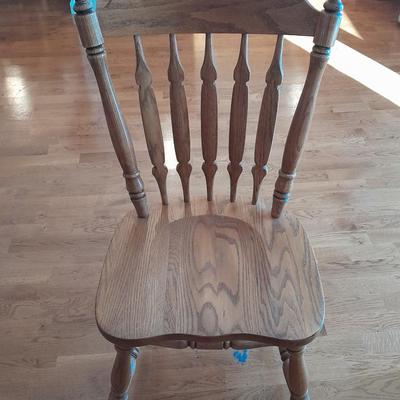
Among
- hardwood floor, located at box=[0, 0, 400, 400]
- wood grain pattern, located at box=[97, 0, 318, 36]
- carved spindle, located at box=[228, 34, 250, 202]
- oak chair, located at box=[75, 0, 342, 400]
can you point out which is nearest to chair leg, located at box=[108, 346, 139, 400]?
oak chair, located at box=[75, 0, 342, 400]

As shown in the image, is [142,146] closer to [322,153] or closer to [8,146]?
Result: [8,146]

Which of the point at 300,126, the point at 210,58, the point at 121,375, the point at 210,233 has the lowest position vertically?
the point at 121,375

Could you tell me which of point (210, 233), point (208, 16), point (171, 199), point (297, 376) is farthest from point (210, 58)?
point (171, 199)

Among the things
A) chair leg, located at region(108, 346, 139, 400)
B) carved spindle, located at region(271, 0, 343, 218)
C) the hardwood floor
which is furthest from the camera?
the hardwood floor

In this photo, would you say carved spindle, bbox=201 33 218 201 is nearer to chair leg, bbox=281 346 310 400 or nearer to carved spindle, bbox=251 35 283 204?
carved spindle, bbox=251 35 283 204

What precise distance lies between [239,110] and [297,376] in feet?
1.78

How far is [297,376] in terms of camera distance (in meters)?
0.89

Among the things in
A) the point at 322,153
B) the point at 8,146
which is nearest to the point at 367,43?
the point at 322,153

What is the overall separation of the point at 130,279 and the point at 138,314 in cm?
8

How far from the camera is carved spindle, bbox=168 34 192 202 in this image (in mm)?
806

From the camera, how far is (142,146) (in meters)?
1.83

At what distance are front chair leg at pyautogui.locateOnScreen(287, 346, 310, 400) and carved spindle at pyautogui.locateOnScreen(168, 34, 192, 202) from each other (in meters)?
0.41

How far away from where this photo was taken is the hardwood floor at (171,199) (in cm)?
113

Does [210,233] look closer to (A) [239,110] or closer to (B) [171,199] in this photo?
(A) [239,110]
